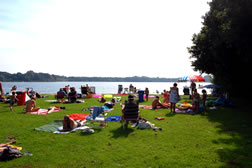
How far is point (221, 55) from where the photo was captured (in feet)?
43.4

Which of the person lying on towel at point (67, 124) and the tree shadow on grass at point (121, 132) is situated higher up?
the person lying on towel at point (67, 124)

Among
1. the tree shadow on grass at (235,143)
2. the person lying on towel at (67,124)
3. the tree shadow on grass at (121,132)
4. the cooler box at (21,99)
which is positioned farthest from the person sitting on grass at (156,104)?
the cooler box at (21,99)

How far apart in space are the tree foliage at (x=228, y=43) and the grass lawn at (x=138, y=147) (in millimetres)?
4701

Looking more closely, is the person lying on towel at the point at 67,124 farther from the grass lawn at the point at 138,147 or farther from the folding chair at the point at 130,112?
the folding chair at the point at 130,112

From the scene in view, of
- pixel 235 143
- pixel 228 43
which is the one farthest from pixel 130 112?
pixel 228 43

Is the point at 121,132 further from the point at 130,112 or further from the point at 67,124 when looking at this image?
the point at 67,124

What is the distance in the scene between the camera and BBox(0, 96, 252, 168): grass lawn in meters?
4.41

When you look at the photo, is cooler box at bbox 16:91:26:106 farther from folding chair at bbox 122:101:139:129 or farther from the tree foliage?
the tree foliage

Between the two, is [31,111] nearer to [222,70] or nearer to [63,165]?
[63,165]

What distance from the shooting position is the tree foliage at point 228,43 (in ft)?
31.2

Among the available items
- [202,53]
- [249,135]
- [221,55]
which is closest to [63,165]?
[249,135]

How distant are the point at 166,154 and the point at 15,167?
348cm

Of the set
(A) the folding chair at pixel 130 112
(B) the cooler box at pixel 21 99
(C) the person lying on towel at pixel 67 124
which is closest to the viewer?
(C) the person lying on towel at pixel 67 124

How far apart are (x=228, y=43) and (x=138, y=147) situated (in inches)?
368
